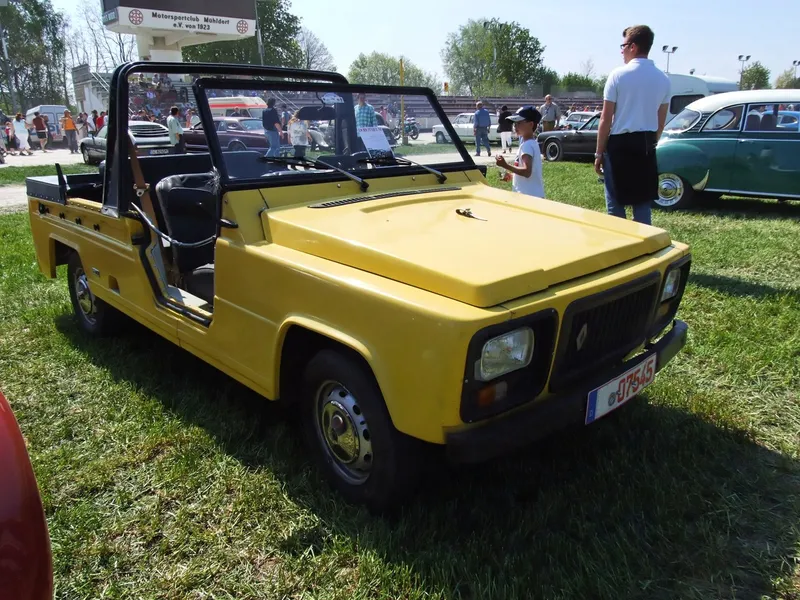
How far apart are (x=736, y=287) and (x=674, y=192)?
4.49 metres

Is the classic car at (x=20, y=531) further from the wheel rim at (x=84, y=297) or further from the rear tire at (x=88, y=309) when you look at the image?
the wheel rim at (x=84, y=297)

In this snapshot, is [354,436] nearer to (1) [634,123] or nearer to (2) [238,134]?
(2) [238,134]

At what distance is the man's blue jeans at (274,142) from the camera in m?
3.17

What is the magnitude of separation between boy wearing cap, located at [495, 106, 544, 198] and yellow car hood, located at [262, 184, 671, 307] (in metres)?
1.64

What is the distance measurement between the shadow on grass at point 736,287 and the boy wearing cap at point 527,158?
1.69 metres

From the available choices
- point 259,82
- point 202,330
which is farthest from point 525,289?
point 259,82

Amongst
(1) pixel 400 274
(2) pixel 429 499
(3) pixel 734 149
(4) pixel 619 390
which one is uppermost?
(3) pixel 734 149

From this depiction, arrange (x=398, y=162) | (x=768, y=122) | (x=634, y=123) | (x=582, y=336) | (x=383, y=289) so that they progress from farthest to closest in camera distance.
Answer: (x=768, y=122)
(x=634, y=123)
(x=398, y=162)
(x=582, y=336)
(x=383, y=289)

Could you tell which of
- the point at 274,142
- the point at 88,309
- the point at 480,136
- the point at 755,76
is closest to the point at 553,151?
the point at 480,136

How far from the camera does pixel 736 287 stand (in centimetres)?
509

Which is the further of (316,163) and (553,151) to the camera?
(553,151)

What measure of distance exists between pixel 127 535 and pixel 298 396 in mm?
889

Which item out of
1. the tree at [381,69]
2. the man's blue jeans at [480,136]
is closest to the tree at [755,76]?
the tree at [381,69]

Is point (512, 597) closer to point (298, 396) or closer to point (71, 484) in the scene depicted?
point (298, 396)
